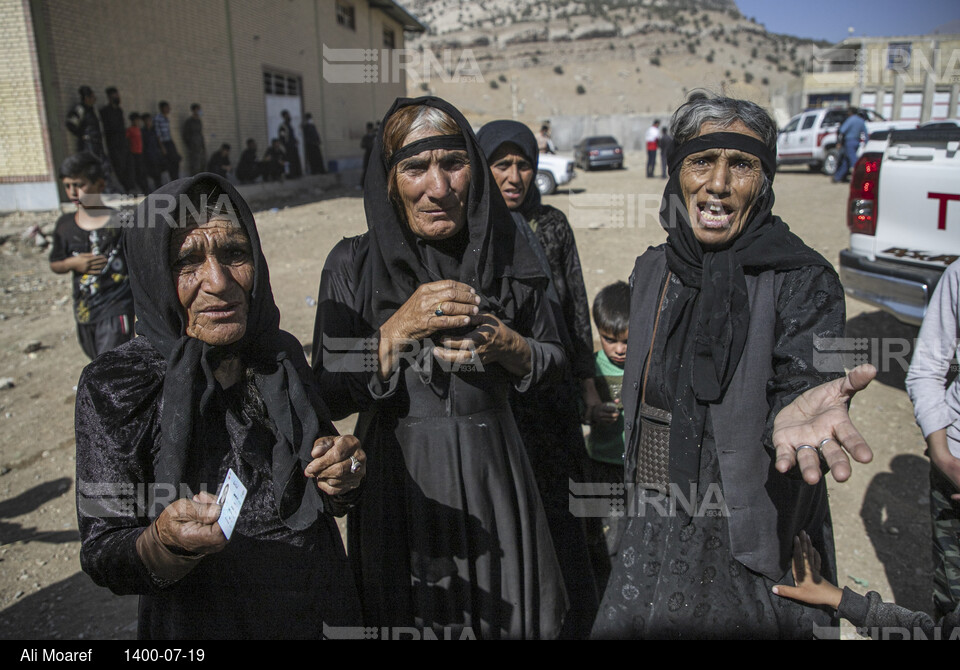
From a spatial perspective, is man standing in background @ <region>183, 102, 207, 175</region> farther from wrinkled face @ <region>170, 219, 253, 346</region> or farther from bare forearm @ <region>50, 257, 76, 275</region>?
wrinkled face @ <region>170, 219, 253, 346</region>

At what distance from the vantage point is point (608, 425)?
2670mm

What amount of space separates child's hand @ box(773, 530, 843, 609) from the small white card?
4.51 ft

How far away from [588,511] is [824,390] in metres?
1.36

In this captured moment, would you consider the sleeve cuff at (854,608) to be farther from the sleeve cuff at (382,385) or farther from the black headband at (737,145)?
the sleeve cuff at (382,385)

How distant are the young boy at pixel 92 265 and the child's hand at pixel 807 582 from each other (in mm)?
3652

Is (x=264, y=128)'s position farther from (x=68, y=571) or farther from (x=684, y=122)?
(x=684, y=122)

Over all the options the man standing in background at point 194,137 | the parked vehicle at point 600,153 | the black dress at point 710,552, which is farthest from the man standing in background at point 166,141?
the parked vehicle at point 600,153

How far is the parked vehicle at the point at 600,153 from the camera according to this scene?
23.4 m

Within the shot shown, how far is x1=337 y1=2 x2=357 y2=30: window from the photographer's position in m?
22.5

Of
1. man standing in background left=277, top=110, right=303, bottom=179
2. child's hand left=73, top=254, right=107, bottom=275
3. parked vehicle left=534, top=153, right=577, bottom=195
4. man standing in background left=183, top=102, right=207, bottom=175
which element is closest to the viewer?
child's hand left=73, top=254, right=107, bottom=275

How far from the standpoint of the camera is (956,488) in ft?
6.84

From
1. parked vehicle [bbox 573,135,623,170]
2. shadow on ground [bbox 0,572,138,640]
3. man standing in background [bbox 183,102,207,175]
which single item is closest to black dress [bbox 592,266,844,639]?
shadow on ground [bbox 0,572,138,640]

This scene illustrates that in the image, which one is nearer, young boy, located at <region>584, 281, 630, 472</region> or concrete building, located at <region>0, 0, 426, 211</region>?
young boy, located at <region>584, 281, 630, 472</region>

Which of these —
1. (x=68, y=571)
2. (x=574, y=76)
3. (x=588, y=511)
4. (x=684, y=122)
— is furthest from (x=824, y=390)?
(x=574, y=76)
